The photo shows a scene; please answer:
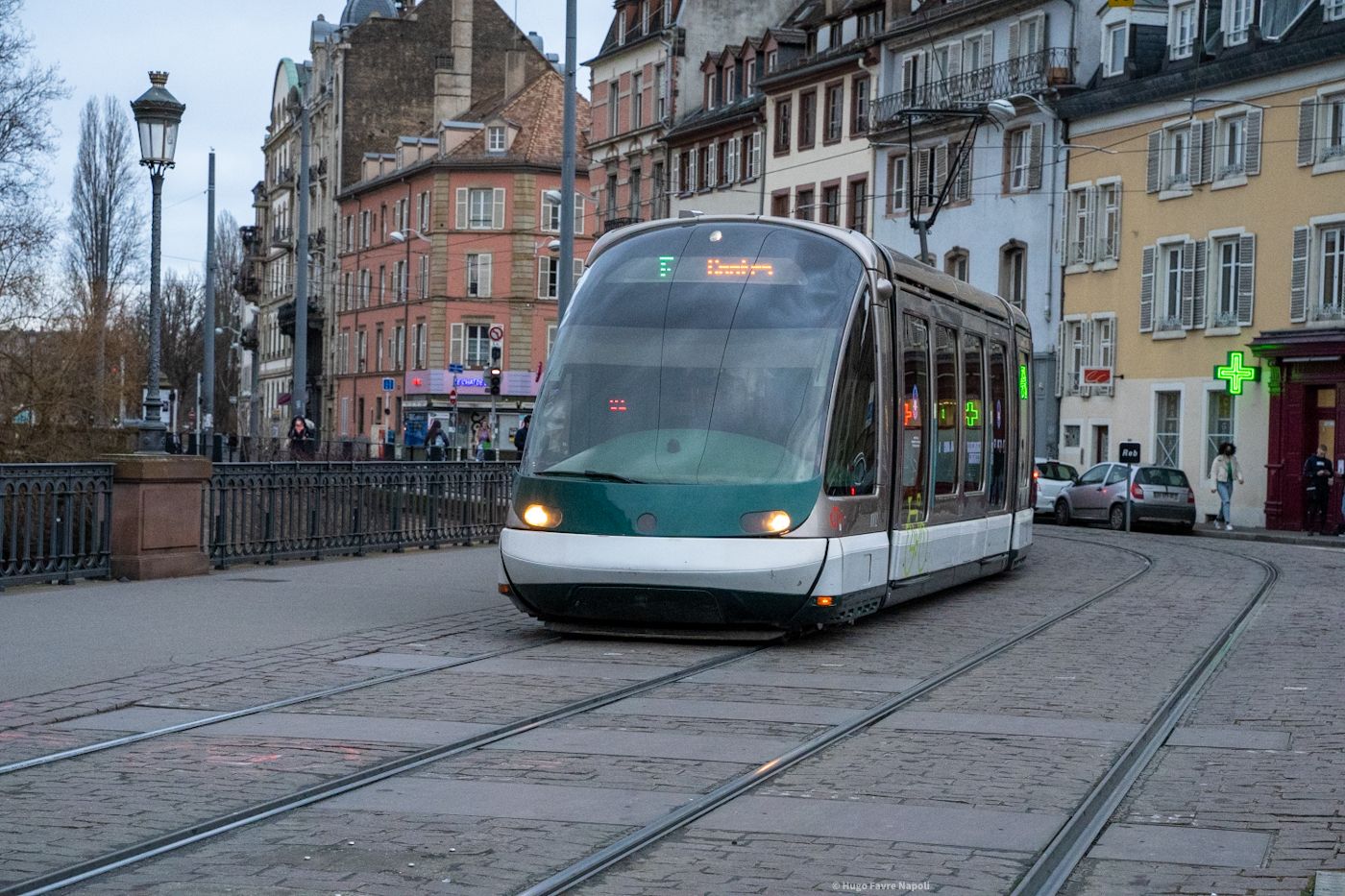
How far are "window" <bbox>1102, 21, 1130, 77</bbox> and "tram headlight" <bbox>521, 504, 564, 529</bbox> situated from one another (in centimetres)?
3702

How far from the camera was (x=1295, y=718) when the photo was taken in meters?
11.2

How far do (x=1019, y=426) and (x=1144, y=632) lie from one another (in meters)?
6.25

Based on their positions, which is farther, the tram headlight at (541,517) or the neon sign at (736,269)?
the neon sign at (736,269)

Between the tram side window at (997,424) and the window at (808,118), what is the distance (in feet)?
137

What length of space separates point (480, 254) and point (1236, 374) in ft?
156

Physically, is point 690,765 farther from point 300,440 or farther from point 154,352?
point 300,440

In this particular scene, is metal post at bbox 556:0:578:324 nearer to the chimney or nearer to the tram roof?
the tram roof

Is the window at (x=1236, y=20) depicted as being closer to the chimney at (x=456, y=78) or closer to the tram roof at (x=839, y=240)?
the tram roof at (x=839, y=240)

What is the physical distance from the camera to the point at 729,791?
28.1 ft

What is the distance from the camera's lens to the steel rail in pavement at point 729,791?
6.89 metres

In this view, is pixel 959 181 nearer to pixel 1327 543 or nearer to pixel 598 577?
pixel 1327 543

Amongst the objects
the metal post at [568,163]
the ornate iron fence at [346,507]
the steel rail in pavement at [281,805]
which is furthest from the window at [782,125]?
the steel rail in pavement at [281,805]

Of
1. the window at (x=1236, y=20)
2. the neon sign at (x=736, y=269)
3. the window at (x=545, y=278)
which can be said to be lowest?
the neon sign at (x=736, y=269)

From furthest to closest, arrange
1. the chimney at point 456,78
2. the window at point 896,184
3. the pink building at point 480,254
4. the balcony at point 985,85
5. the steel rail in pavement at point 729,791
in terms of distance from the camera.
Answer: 1. the chimney at point 456,78
2. the pink building at point 480,254
3. the window at point 896,184
4. the balcony at point 985,85
5. the steel rail in pavement at point 729,791
